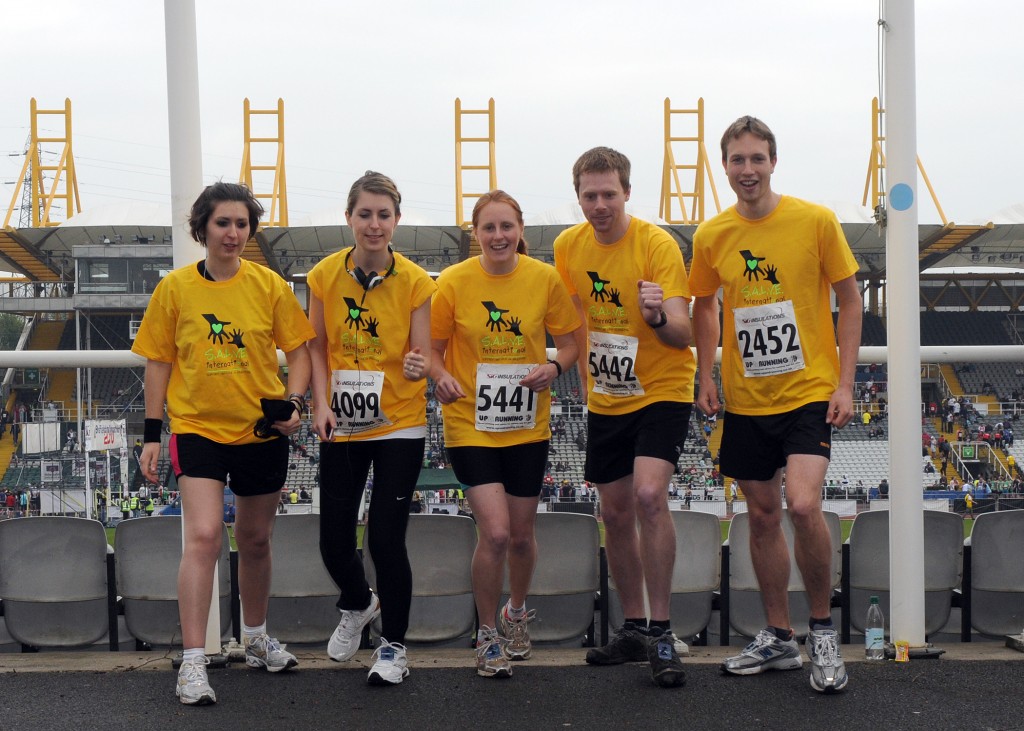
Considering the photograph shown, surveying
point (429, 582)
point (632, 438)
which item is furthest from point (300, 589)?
point (632, 438)

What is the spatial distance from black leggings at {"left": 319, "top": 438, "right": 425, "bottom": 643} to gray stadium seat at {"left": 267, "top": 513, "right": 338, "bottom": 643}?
590 millimetres

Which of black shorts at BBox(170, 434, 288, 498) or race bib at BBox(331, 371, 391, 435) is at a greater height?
race bib at BBox(331, 371, 391, 435)

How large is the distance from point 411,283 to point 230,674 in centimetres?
138

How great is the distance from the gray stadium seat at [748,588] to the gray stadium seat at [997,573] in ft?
1.63

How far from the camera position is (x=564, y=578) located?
398 cm

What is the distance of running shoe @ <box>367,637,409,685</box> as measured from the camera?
3.18 meters

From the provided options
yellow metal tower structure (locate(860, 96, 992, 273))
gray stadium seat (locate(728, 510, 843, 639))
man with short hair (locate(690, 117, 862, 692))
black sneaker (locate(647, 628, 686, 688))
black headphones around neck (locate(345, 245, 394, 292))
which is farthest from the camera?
yellow metal tower structure (locate(860, 96, 992, 273))

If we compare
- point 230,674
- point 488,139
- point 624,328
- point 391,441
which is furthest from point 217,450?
point 488,139

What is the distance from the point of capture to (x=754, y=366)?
3285 mm

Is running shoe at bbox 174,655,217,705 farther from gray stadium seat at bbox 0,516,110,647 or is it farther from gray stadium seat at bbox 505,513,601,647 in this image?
gray stadium seat at bbox 505,513,601,647

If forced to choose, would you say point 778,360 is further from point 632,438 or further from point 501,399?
point 501,399

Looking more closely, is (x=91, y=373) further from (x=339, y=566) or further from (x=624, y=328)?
(x=624, y=328)

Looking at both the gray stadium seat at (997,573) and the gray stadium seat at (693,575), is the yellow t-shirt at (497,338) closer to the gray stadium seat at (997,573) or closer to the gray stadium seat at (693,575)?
the gray stadium seat at (693,575)

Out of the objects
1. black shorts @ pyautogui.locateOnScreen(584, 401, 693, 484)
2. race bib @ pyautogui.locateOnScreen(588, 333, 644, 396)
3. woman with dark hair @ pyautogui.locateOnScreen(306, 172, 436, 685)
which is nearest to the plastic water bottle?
black shorts @ pyautogui.locateOnScreen(584, 401, 693, 484)
